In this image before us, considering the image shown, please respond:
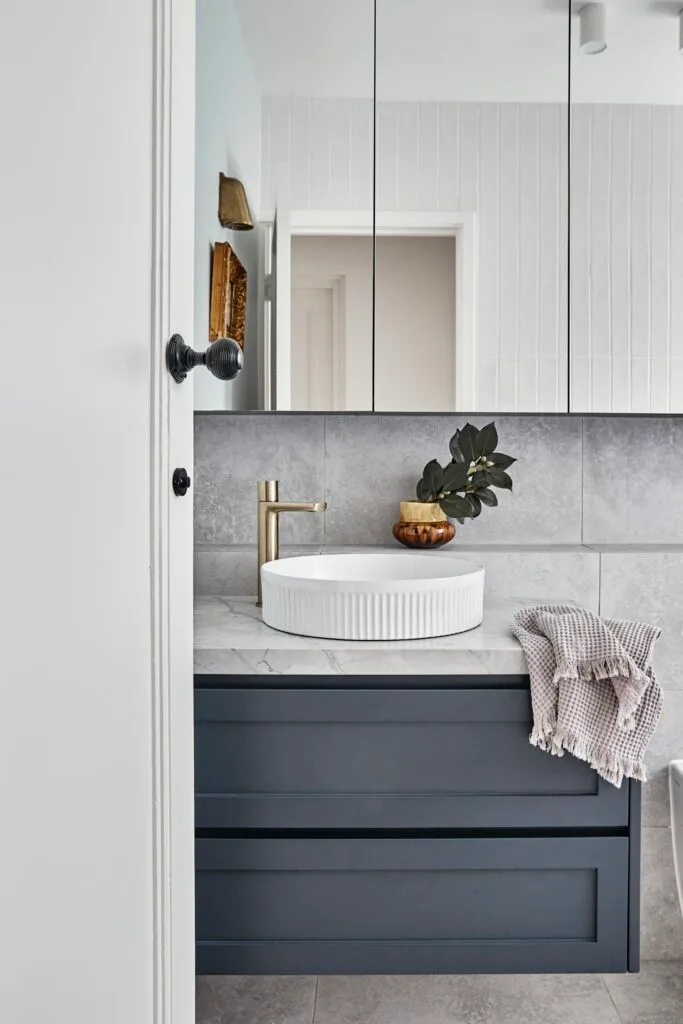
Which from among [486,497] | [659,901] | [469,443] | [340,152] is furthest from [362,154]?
[659,901]

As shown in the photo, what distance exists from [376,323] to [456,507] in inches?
17.0

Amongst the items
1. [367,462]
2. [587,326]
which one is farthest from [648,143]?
[367,462]

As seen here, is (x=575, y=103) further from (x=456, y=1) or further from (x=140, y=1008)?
(x=140, y=1008)

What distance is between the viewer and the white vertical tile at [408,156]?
166cm

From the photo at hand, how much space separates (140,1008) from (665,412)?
4.82 ft

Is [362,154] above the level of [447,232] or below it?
above

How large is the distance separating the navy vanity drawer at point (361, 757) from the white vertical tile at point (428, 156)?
1046 mm

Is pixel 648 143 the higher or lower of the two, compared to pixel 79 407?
higher

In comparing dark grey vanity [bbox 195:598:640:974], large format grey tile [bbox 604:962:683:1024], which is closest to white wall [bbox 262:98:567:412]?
dark grey vanity [bbox 195:598:640:974]

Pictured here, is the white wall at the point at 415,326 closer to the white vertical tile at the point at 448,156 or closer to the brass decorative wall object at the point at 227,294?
the white vertical tile at the point at 448,156

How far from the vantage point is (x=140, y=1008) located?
0.82m

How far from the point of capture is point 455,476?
164cm

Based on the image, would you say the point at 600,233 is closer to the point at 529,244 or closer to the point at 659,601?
the point at 529,244

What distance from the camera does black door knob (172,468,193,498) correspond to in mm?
912
